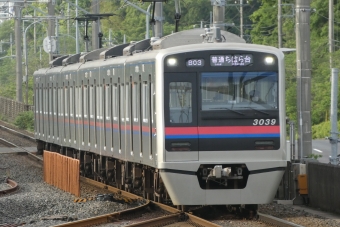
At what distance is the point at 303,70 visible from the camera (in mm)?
16781

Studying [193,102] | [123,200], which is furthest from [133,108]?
[193,102]

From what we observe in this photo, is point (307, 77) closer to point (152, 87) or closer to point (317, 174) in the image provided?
point (317, 174)

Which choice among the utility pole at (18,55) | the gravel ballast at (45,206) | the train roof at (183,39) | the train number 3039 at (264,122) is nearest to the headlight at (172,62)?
the train roof at (183,39)

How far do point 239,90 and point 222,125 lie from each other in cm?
57

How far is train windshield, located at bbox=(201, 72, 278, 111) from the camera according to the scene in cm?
1417

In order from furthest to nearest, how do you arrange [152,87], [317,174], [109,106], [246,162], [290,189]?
[109,106] → [290,189] → [317,174] → [152,87] → [246,162]

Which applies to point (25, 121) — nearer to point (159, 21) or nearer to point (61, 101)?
point (61, 101)

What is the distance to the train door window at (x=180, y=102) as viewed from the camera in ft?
46.5

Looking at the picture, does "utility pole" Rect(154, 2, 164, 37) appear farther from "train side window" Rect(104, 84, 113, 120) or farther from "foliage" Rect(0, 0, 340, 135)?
"foliage" Rect(0, 0, 340, 135)

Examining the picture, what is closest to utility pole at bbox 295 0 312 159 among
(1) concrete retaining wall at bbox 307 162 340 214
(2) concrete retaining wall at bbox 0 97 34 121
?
(1) concrete retaining wall at bbox 307 162 340 214

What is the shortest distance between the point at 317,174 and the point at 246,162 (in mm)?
2430

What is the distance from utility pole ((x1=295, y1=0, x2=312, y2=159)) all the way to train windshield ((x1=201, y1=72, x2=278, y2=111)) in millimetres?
2613

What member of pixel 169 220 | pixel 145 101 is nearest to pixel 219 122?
pixel 169 220

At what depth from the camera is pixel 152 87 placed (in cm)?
1504
